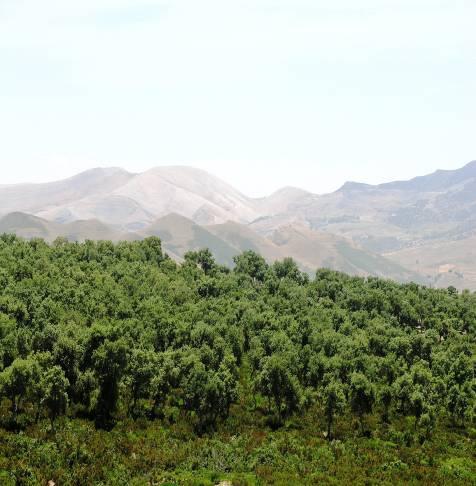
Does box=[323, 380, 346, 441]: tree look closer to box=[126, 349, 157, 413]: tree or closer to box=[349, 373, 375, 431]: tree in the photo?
box=[349, 373, 375, 431]: tree

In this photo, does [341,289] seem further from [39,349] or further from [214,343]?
[39,349]

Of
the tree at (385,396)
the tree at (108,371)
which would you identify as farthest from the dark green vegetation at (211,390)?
the tree at (385,396)

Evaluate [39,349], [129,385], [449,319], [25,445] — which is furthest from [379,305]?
[25,445]

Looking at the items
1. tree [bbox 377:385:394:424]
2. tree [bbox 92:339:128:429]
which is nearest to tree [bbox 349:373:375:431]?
tree [bbox 377:385:394:424]

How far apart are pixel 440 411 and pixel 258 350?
116 ft

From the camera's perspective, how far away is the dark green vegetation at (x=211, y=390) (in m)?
70.4

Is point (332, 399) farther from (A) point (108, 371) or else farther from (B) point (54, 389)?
(B) point (54, 389)

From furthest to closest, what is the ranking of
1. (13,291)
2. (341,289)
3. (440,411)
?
(341,289) < (13,291) < (440,411)

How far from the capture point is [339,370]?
332 feet

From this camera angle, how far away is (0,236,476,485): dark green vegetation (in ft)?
231

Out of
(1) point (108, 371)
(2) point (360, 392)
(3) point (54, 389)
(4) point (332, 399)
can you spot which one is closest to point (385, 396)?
(2) point (360, 392)

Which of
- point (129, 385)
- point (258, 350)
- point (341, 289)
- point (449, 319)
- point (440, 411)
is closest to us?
point (129, 385)

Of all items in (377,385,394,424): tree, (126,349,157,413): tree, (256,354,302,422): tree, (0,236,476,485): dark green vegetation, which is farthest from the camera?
(377,385,394,424): tree

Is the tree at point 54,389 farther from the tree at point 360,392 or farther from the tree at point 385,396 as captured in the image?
the tree at point 385,396
